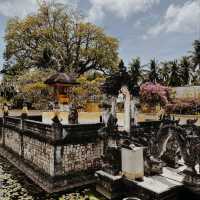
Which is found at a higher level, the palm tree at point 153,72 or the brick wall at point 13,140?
the palm tree at point 153,72

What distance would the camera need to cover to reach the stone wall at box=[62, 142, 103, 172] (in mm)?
11766

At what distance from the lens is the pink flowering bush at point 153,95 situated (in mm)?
37938

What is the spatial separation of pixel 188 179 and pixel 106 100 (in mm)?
5412

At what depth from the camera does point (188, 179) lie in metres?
8.70

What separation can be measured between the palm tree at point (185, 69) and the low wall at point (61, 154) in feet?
140

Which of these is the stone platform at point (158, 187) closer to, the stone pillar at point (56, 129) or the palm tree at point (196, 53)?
the stone pillar at point (56, 129)

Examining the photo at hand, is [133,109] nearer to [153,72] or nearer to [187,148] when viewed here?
[187,148]

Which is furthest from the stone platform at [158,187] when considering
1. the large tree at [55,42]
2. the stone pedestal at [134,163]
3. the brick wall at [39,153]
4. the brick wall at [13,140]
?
the large tree at [55,42]

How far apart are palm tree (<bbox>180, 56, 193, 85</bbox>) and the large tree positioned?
19.7 m

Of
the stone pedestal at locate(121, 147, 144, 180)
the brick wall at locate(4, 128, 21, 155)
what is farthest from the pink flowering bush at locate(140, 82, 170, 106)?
the stone pedestal at locate(121, 147, 144, 180)

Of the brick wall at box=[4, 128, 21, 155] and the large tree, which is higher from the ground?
the large tree

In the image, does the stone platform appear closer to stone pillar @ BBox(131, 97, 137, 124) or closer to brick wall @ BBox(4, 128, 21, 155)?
stone pillar @ BBox(131, 97, 137, 124)

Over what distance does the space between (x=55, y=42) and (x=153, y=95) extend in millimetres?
16133

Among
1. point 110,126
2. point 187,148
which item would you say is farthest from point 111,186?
point 187,148
